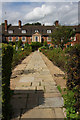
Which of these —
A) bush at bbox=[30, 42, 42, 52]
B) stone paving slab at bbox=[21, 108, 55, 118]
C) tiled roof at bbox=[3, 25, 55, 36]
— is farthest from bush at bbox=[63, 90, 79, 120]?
tiled roof at bbox=[3, 25, 55, 36]

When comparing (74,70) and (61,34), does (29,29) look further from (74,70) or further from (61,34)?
(74,70)

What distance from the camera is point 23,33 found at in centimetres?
3812

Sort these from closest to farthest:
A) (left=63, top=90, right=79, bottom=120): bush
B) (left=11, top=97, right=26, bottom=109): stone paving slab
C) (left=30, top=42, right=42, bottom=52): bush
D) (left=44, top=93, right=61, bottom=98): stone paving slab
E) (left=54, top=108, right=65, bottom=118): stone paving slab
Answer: (left=63, top=90, right=79, bottom=120): bush
(left=54, top=108, right=65, bottom=118): stone paving slab
(left=11, top=97, right=26, bottom=109): stone paving slab
(left=44, top=93, right=61, bottom=98): stone paving slab
(left=30, top=42, right=42, bottom=52): bush

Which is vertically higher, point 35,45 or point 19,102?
point 35,45

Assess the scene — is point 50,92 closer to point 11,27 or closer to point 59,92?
point 59,92

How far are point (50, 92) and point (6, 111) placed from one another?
1.61 m

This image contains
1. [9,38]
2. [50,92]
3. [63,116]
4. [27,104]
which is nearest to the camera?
[63,116]

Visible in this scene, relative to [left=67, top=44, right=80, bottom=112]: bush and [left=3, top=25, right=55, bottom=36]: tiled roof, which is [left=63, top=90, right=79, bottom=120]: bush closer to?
[left=67, top=44, right=80, bottom=112]: bush

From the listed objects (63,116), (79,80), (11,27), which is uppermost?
(11,27)

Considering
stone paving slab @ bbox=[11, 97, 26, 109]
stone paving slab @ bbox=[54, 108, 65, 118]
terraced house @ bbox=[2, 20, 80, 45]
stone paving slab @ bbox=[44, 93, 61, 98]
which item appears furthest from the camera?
terraced house @ bbox=[2, 20, 80, 45]

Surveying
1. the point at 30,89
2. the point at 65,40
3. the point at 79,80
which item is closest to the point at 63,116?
the point at 79,80

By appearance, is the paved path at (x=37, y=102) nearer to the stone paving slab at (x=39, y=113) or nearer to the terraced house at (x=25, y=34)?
the stone paving slab at (x=39, y=113)

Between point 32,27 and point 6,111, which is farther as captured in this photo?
point 32,27

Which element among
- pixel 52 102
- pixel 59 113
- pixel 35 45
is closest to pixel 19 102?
pixel 52 102
